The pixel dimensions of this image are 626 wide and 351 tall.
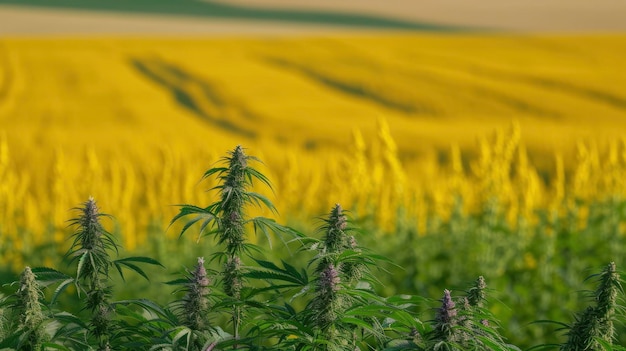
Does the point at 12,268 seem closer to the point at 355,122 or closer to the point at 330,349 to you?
the point at 330,349

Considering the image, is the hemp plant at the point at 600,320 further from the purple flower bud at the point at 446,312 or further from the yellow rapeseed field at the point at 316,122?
the yellow rapeseed field at the point at 316,122

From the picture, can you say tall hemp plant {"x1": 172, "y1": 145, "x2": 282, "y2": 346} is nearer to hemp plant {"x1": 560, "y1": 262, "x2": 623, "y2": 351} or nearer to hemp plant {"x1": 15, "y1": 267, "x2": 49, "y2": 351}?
hemp plant {"x1": 15, "y1": 267, "x2": 49, "y2": 351}

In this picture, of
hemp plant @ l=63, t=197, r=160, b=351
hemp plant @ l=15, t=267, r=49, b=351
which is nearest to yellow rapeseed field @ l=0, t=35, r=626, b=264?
hemp plant @ l=63, t=197, r=160, b=351

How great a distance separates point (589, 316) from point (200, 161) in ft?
35.1

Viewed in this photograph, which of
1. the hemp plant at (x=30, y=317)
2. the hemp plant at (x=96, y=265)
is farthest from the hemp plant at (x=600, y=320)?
the hemp plant at (x=30, y=317)

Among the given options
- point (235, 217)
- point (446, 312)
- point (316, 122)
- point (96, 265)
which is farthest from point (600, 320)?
point (316, 122)

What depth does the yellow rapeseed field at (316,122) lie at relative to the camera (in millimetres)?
9062

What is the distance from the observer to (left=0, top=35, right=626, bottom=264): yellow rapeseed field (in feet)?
29.7

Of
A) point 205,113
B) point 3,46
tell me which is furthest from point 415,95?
point 3,46

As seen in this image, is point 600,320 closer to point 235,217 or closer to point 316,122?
point 235,217

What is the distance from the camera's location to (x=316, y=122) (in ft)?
79.4

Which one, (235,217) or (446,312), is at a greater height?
(235,217)

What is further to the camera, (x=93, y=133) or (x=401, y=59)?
(x=401, y=59)

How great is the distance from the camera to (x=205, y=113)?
27.5m
